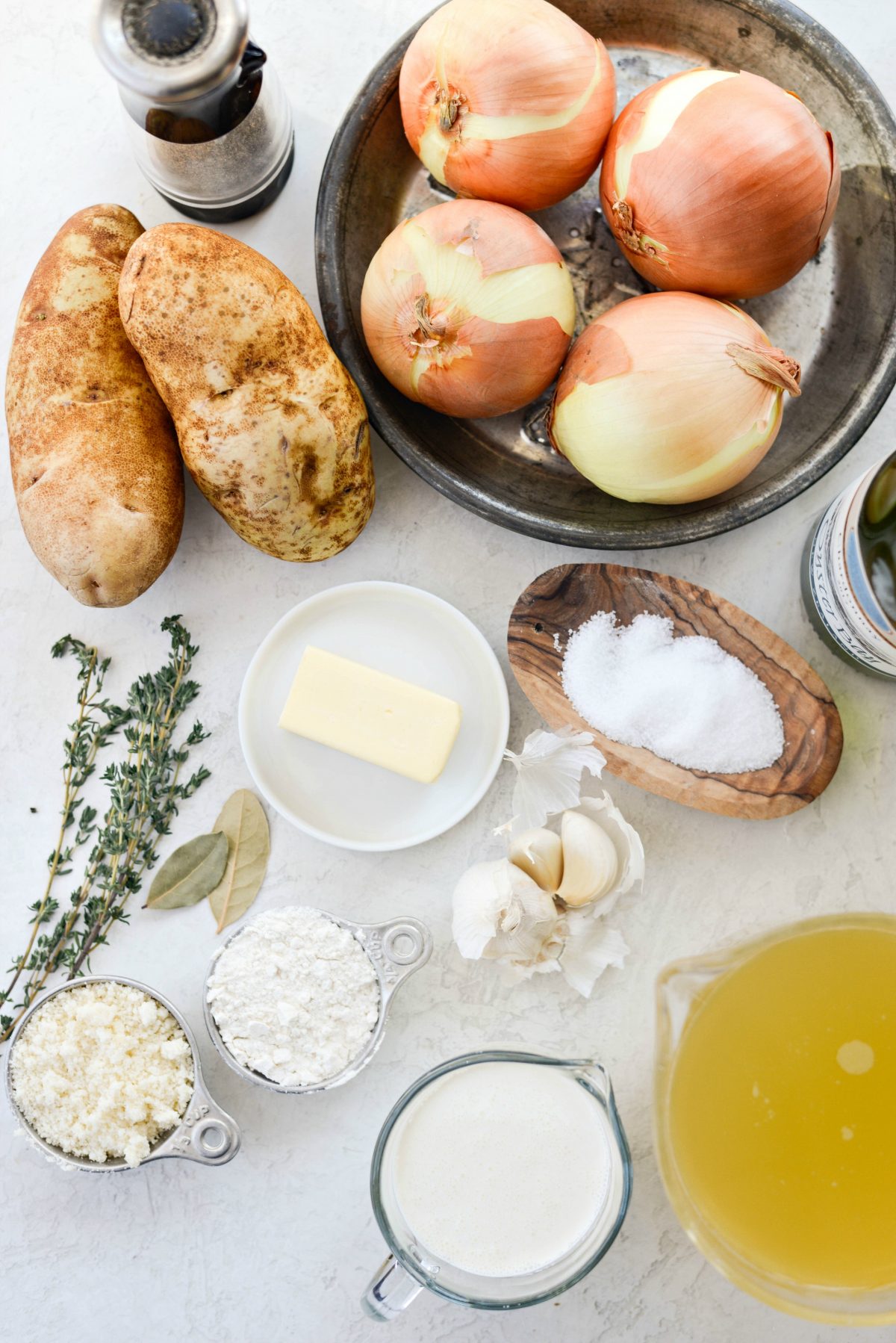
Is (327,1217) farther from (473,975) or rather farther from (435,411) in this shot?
(435,411)

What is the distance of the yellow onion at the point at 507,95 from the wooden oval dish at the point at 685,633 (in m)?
0.34

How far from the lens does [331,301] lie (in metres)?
0.85

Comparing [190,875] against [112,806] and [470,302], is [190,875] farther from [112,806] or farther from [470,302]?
[470,302]

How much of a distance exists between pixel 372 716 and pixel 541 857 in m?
0.20

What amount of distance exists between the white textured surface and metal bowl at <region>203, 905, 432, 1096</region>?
4 cm

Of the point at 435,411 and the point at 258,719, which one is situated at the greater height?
the point at 435,411

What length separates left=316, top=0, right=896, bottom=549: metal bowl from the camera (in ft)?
2.72

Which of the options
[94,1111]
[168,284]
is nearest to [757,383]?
[168,284]

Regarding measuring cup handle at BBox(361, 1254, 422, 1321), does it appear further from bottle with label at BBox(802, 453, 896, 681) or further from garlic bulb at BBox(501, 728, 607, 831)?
bottle with label at BBox(802, 453, 896, 681)

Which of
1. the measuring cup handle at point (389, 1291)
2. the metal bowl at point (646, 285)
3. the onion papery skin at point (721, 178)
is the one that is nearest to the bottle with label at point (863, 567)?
the metal bowl at point (646, 285)

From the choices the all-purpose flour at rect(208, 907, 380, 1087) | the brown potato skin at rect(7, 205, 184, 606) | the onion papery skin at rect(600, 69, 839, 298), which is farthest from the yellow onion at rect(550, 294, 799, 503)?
the all-purpose flour at rect(208, 907, 380, 1087)

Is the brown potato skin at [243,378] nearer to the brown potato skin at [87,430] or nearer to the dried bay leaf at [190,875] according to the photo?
the brown potato skin at [87,430]

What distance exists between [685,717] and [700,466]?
0.23 metres

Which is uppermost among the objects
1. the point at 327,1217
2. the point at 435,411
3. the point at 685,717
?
the point at 435,411
